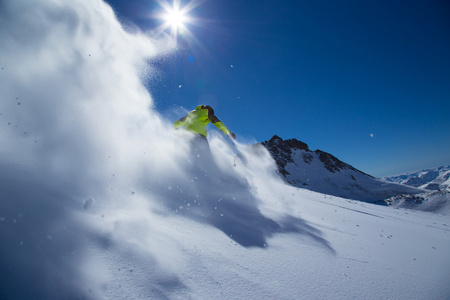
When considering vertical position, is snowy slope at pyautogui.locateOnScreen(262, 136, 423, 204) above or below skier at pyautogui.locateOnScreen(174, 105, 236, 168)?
above

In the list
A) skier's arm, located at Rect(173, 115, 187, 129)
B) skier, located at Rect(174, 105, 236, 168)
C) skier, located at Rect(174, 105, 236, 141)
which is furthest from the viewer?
skier's arm, located at Rect(173, 115, 187, 129)

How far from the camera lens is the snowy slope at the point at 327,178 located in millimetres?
44025

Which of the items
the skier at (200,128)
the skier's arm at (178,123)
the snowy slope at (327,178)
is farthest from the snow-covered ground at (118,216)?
the snowy slope at (327,178)

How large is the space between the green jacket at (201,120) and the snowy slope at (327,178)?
41.4m

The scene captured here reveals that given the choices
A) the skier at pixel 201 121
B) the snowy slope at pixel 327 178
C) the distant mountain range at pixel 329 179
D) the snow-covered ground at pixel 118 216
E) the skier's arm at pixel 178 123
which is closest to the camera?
the snow-covered ground at pixel 118 216

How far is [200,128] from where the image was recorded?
5363 millimetres

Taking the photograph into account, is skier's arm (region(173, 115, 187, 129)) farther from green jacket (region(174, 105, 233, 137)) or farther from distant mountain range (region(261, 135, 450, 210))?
distant mountain range (region(261, 135, 450, 210))

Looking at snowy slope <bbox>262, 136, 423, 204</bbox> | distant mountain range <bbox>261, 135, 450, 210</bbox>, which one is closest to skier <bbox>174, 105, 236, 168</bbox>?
distant mountain range <bbox>261, 135, 450, 210</bbox>

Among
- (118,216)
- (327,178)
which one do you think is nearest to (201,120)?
(118,216)

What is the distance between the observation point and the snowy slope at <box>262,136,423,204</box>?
44025mm

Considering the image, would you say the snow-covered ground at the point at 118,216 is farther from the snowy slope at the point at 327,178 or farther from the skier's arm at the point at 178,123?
the snowy slope at the point at 327,178

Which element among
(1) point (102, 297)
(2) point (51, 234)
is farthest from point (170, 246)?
(2) point (51, 234)

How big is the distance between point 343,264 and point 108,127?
3935 mm

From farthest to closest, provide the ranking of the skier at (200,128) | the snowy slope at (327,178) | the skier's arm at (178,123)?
1. the snowy slope at (327,178)
2. the skier's arm at (178,123)
3. the skier at (200,128)
